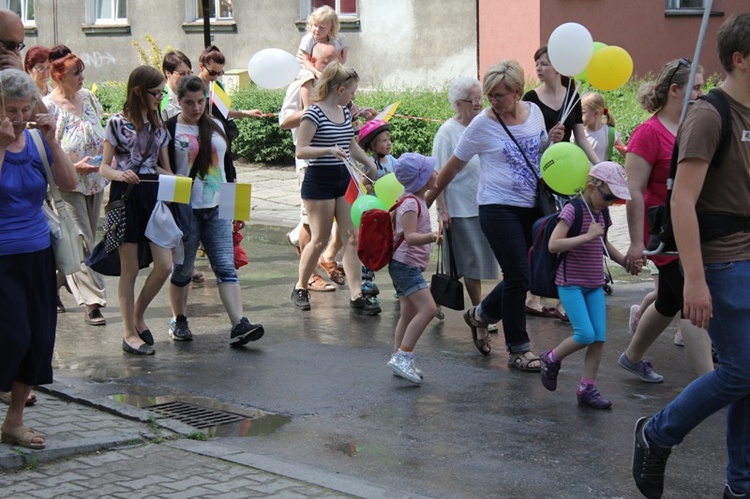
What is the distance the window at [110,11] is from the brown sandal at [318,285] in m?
18.8

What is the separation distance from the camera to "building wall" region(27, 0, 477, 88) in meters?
22.6

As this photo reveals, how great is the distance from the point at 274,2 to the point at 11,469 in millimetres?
20454

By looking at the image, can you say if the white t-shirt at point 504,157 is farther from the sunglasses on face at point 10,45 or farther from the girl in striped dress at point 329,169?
the sunglasses on face at point 10,45

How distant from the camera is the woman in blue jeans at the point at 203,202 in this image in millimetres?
8180

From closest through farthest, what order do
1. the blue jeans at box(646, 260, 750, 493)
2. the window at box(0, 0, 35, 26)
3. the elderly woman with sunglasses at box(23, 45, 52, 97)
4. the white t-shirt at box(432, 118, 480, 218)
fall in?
the blue jeans at box(646, 260, 750, 493)
the white t-shirt at box(432, 118, 480, 218)
the elderly woman with sunglasses at box(23, 45, 52, 97)
the window at box(0, 0, 35, 26)

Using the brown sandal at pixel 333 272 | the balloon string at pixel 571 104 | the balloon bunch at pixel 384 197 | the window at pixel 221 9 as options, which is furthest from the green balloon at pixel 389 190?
the window at pixel 221 9

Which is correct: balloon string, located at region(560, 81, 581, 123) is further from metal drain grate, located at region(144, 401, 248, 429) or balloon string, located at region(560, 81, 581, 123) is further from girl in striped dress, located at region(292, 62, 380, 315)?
metal drain grate, located at region(144, 401, 248, 429)

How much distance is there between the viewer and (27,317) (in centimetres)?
563

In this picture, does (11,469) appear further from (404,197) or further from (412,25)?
(412,25)

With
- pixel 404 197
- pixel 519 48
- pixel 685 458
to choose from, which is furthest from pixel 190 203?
pixel 519 48

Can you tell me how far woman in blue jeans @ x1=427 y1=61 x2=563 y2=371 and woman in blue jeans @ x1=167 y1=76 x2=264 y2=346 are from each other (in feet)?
5.73

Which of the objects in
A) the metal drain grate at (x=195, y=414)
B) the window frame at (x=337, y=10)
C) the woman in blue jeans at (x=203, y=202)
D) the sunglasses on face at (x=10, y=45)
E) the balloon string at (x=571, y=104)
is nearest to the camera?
the metal drain grate at (x=195, y=414)

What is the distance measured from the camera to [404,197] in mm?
7332

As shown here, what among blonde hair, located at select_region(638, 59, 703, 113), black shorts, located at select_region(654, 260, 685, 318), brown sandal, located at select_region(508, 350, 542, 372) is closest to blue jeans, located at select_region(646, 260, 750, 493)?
black shorts, located at select_region(654, 260, 685, 318)
